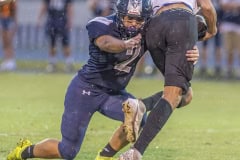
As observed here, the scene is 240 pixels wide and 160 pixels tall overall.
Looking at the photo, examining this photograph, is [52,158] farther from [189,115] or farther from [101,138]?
[189,115]

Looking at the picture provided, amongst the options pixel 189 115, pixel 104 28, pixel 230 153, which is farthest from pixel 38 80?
pixel 104 28

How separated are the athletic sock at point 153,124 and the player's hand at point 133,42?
0.53 metres

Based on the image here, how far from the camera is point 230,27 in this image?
17.6 metres

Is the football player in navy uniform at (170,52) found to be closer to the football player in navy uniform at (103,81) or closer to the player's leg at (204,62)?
the football player in navy uniform at (103,81)

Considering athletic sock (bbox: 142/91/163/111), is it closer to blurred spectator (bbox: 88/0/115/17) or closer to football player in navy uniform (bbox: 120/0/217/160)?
football player in navy uniform (bbox: 120/0/217/160)

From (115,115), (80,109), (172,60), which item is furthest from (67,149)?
(172,60)

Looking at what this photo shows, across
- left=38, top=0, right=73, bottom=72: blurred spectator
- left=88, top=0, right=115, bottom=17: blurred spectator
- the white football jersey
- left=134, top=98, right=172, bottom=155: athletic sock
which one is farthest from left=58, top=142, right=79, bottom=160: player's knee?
left=88, top=0, right=115, bottom=17: blurred spectator

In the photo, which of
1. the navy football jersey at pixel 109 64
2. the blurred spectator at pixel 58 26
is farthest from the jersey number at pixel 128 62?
the blurred spectator at pixel 58 26

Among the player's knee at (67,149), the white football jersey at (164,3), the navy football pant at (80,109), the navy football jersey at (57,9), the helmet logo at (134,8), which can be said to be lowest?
the navy football jersey at (57,9)

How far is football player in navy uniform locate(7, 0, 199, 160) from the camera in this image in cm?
729

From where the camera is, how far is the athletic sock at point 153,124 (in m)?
7.03

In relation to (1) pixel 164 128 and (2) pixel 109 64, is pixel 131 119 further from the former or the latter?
(1) pixel 164 128

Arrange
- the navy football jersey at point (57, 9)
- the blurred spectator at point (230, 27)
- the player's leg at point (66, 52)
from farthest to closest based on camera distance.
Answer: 1. the navy football jersey at point (57, 9)
2. the player's leg at point (66, 52)
3. the blurred spectator at point (230, 27)

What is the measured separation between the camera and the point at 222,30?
17.8 meters
